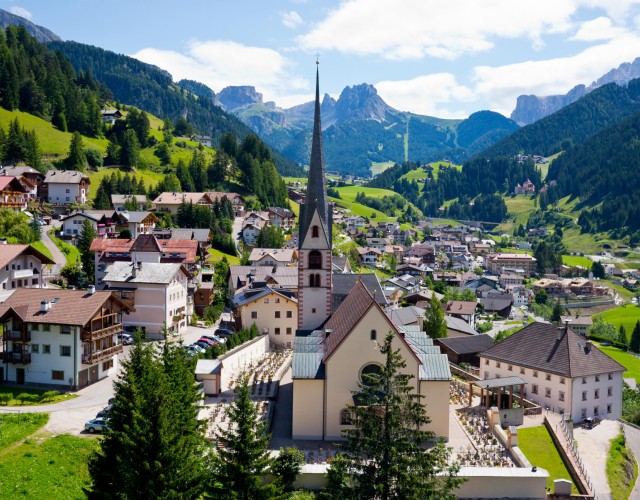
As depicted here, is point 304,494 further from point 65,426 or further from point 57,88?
point 57,88

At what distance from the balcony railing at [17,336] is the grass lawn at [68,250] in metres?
35.6

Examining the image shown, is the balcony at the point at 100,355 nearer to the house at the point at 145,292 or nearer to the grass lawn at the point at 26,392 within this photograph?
the grass lawn at the point at 26,392

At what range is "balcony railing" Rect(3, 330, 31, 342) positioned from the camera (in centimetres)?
4119

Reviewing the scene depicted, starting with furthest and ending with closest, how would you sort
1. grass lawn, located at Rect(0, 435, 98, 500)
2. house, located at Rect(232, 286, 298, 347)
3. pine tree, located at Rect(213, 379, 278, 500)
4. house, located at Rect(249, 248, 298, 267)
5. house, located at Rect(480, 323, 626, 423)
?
1. house, located at Rect(249, 248, 298, 267)
2. house, located at Rect(232, 286, 298, 347)
3. house, located at Rect(480, 323, 626, 423)
4. grass lawn, located at Rect(0, 435, 98, 500)
5. pine tree, located at Rect(213, 379, 278, 500)

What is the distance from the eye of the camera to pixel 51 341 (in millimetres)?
41250

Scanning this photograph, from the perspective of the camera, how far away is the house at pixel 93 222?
87125mm

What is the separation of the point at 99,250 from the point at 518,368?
170 ft

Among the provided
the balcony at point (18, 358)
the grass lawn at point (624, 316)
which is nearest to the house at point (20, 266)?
the balcony at point (18, 358)

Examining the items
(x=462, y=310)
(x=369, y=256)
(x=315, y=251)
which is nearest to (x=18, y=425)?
(x=315, y=251)

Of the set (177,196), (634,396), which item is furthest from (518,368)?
(177,196)

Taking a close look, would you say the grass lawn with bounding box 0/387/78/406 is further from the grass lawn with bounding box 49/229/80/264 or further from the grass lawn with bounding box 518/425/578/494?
the grass lawn with bounding box 49/229/80/264

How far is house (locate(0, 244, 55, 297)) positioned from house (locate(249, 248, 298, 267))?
40.6m

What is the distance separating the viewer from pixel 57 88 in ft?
475

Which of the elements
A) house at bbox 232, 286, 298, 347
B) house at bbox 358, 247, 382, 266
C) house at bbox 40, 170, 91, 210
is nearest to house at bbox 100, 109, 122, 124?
house at bbox 40, 170, 91, 210
